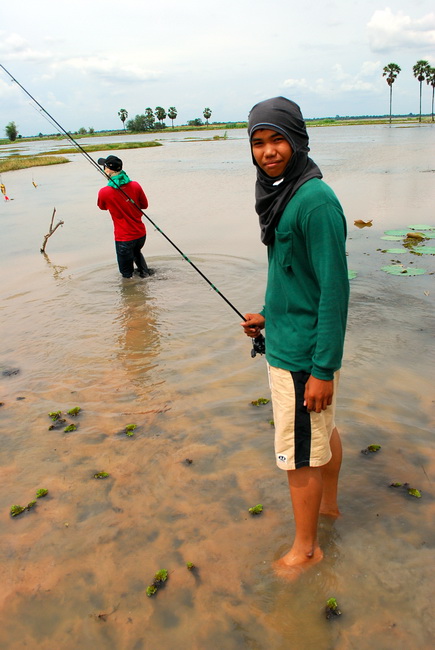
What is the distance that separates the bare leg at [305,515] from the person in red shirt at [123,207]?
209 inches

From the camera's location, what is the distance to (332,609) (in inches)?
92.5

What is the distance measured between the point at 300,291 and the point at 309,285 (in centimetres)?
5

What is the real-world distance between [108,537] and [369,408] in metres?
2.25

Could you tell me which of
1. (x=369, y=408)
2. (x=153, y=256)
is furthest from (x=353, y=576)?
(x=153, y=256)

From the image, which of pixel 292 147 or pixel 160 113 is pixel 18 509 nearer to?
pixel 292 147

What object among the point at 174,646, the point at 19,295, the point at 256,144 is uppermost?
the point at 256,144

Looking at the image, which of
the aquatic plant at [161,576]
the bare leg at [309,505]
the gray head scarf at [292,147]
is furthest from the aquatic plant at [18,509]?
the gray head scarf at [292,147]

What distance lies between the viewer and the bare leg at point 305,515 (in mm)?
2330

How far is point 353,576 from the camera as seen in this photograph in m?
2.53

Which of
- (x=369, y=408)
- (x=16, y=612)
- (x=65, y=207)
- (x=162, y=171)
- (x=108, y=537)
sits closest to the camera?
(x=16, y=612)

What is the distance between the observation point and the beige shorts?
87.0 inches

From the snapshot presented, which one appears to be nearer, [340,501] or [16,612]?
[16,612]

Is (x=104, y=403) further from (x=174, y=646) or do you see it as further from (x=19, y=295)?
(x=19, y=295)

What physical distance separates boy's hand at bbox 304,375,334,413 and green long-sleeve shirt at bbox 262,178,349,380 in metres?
0.03
